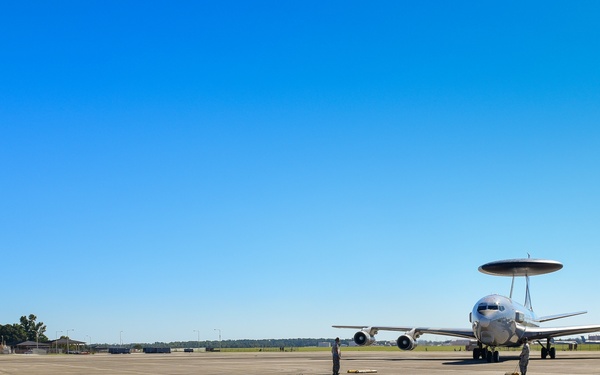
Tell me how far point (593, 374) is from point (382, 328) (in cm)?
3618

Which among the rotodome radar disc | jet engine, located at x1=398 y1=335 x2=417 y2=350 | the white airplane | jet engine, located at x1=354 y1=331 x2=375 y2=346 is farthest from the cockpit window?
the rotodome radar disc

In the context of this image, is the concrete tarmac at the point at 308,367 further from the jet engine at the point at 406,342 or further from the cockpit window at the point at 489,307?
the cockpit window at the point at 489,307

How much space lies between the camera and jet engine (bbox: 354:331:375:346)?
65.8 meters

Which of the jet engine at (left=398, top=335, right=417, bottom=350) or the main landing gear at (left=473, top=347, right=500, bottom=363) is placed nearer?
the main landing gear at (left=473, top=347, right=500, bottom=363)

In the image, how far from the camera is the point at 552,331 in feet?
185

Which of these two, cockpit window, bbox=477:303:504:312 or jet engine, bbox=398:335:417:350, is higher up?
cockpit window, bbox=477:303:504:312

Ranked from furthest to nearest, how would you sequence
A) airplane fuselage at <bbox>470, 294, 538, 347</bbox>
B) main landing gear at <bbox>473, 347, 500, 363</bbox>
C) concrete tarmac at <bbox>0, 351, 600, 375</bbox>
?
airplane fuselage at <bbox>470, 294, 538, 347</bbox> < main landing gear at <bbox>473, 347, 500, 363</bbox> < concrete tarmac at <bbox>0, 351, 600, 375</bbox>

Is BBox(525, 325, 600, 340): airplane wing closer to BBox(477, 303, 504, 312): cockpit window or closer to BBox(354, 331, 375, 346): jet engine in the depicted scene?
BBox(477, 303, 504, 312): cockpit window

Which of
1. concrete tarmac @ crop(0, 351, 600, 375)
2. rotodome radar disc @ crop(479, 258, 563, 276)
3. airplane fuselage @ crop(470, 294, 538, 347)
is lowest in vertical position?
concrete tarmac @ crop(0, 351, 600, 375)

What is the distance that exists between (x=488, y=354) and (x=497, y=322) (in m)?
2.44

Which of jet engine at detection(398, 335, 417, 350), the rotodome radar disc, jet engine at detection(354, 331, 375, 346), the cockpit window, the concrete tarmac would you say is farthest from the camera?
the rotodome radar disc

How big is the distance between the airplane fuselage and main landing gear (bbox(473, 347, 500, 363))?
0.84 metres

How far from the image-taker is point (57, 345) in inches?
7274

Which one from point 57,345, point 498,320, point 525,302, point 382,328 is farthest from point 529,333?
point 57,345
